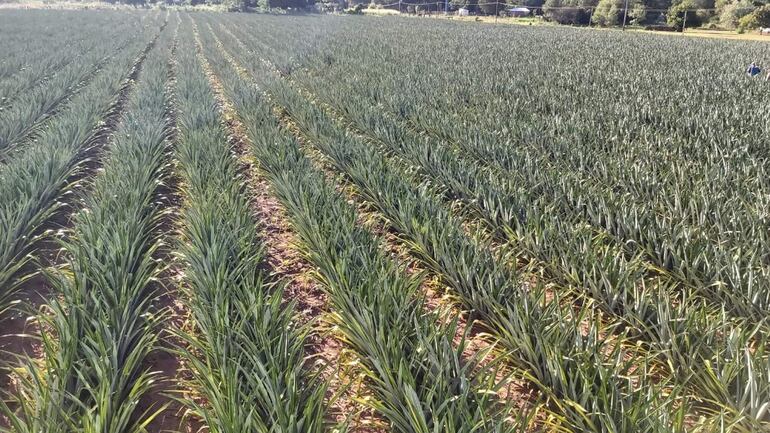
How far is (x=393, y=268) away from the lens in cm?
332

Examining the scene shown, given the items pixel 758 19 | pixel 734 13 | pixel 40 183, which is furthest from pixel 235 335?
pixel 734 13

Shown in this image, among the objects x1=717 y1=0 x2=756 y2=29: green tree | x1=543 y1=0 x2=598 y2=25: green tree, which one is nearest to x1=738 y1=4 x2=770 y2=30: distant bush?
x1=717 y1=0 x2=756 y2=29: green tree

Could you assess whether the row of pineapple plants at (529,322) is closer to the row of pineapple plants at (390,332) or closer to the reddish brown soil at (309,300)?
the row of pineapple plants at (390,332)

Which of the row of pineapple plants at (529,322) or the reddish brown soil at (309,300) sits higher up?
the row of pineapple plants at (529,322)

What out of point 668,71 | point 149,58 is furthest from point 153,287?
point 149,58

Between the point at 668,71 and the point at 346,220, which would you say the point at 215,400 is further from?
the point at 668,71

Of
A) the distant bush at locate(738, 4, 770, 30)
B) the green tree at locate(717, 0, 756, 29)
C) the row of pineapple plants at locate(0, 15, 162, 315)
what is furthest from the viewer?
the green tree at locate(717, 0, 756, 29)

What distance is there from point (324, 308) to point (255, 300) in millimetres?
825

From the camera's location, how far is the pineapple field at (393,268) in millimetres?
2324

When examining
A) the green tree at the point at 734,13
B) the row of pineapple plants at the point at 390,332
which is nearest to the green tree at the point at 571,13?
the green tree at the point at 734,13

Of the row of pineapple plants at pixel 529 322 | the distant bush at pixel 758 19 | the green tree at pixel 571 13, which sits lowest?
the row of pineapple plants at pixel 529 322

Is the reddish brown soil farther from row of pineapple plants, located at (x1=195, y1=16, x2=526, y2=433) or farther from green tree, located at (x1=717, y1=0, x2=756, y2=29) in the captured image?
green tree, located at (x1=717, y1=0, x2=756, y2=29)

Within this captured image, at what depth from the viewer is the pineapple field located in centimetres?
232

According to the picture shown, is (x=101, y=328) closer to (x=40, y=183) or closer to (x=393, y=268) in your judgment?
(x=393, y=268)
